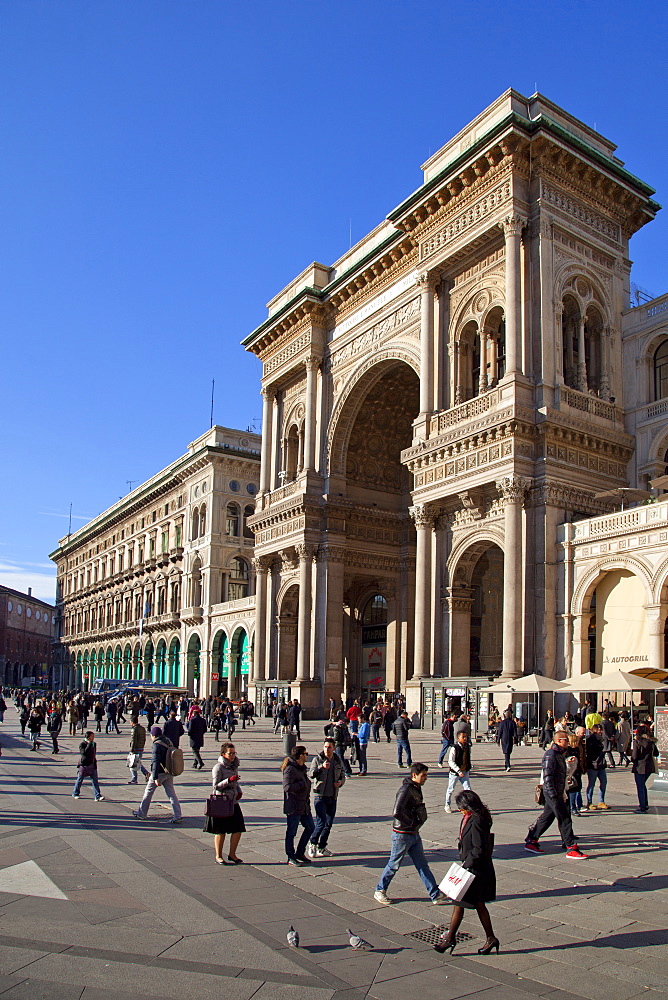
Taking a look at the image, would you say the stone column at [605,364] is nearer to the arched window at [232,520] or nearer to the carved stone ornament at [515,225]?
the carved stone ornament at [515,225]

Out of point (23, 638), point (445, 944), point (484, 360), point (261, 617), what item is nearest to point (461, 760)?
point (445, 944)

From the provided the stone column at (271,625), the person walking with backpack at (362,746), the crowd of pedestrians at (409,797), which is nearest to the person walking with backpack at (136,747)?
the crowd of pedestrians at (409,797)

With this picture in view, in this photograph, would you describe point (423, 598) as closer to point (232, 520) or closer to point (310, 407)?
point (310, 407)

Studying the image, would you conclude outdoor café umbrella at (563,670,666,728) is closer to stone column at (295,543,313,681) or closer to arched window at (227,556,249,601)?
stone column at (295,543,313,681)

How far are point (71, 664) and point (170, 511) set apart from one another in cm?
4282

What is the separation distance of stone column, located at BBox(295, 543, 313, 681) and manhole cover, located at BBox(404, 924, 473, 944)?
33.9 metres

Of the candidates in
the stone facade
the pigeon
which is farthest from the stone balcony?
the stone facade

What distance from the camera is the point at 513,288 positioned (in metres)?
30.5

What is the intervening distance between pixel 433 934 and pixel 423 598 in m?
25.2

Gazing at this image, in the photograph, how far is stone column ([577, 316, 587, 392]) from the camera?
31.2 metres

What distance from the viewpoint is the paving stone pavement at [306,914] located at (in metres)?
6.67

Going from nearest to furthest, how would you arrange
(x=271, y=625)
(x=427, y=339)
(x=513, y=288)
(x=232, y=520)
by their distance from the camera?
(x=513, y=288) < (x=427, y=339) < (x=271, y=625) < (x=232, y=520)

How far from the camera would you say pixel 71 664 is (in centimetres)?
10856

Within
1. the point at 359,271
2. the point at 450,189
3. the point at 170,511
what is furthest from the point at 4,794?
the point at 170,511
